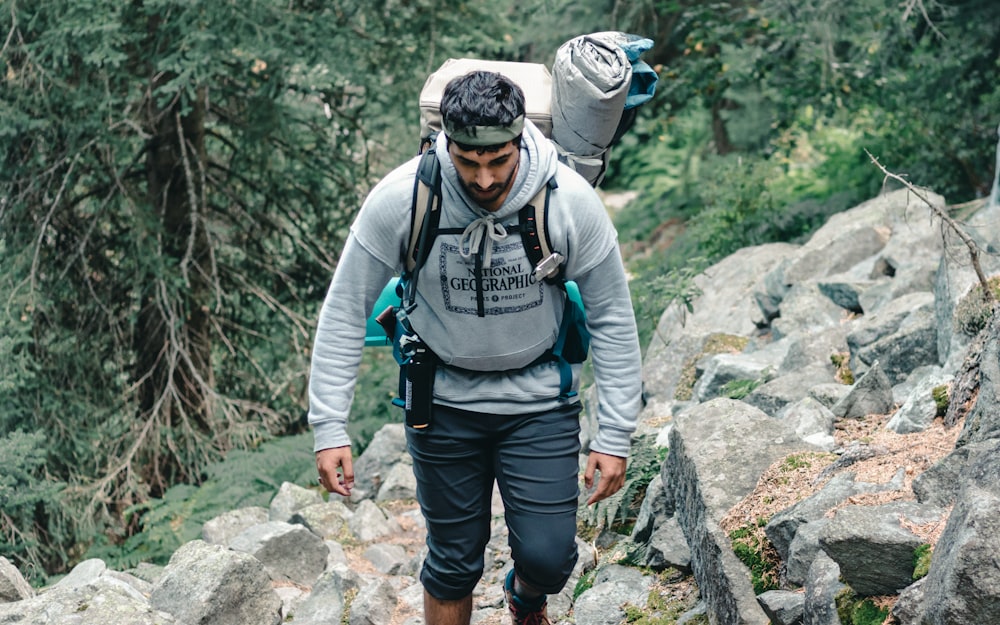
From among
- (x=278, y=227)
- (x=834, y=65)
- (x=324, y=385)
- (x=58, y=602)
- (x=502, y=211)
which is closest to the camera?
(x=502, y=211)

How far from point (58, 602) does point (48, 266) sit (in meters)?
6.17

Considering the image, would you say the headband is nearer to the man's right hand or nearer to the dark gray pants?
the dark gray pants

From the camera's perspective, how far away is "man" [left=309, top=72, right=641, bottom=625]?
356cm

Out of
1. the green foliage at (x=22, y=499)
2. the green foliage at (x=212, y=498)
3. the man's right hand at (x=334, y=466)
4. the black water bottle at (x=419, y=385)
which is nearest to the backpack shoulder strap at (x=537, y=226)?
the black water bottle at (x=419, y=385)

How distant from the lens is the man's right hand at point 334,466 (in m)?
3.82

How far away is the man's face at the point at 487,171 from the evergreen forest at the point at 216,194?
18.0ft

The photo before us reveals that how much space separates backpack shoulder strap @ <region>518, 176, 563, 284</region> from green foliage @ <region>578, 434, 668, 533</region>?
244cm

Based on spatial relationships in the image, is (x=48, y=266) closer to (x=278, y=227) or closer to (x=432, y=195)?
(x=278, y=227)

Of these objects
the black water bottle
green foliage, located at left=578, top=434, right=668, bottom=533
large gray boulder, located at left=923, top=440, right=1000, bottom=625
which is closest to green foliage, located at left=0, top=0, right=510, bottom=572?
green foliage, located at left=578, top=434, right=668, bottom=533

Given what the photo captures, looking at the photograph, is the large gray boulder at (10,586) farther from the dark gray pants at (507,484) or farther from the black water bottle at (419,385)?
the black water bottle at (419,385)

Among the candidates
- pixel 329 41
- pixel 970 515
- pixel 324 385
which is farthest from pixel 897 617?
pixel 329 41

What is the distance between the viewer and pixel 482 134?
3.41m

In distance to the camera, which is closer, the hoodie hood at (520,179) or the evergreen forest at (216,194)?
the hoodie hood at (520,179)

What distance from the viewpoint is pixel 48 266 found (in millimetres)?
10531
